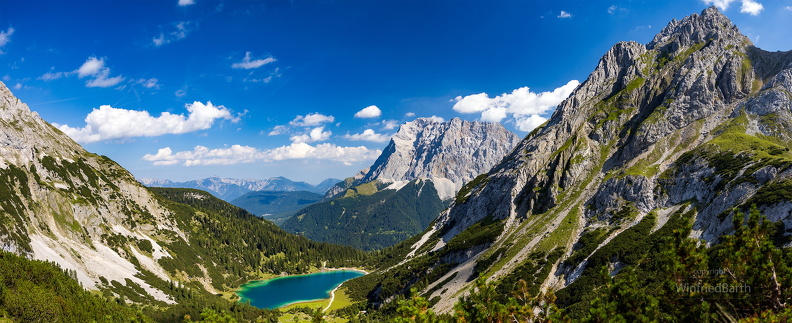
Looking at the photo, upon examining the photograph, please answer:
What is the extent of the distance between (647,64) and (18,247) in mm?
277897

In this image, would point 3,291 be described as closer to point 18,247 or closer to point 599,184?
point 18,247

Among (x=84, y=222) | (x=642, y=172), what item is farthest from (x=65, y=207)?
(x=642, y=172)

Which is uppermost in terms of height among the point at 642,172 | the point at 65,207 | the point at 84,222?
the point at 65,207

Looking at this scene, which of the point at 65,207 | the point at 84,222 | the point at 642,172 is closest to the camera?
the point at 642,172

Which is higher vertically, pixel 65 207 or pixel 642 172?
pixel 65 207

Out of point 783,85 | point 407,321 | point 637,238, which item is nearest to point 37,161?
Answer: point 407,321

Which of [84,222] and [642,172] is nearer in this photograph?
[642,172]

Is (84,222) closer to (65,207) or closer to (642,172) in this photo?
(65,207)

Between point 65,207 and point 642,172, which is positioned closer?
point 642,172

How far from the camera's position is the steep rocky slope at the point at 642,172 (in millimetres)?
100062

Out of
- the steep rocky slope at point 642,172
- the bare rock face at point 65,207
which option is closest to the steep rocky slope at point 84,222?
the bare rock face at point 65,207

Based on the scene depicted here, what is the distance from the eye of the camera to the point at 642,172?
129 m

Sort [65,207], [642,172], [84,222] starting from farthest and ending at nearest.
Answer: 1. [84,222]
2. [65,207]
3. [642,172]

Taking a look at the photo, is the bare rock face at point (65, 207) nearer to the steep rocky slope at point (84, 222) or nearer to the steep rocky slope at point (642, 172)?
the steep rocky slope at point (84, 222)
